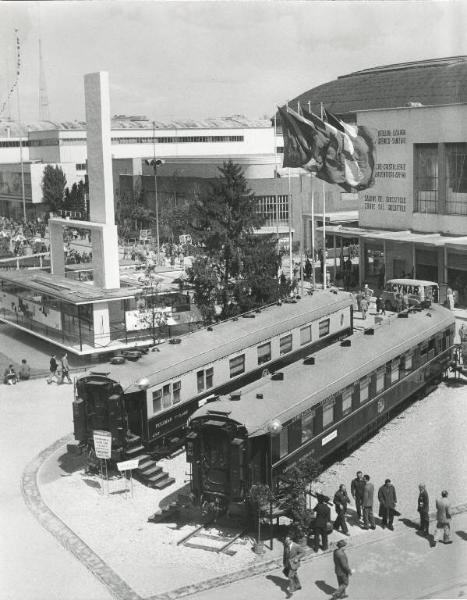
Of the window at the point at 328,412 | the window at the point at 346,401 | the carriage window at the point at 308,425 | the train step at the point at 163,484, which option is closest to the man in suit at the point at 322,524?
the carriage window at the point at 308,425

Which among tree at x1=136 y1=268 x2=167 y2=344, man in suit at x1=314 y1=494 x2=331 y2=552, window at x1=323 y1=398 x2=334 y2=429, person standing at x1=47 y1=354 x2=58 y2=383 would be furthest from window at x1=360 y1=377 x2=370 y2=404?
person standing at x1=47 y1=354 x2=58 y2=383

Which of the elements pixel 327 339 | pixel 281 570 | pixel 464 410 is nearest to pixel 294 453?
pixel 281 570

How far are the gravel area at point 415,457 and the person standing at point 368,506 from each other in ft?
3.71

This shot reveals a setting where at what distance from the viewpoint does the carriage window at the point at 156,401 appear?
22641 millimetres

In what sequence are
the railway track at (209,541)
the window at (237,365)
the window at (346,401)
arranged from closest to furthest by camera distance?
the railway track at (209,541) → the window at (346,401) → the window at (237,365)

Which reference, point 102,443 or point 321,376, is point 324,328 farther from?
point 102,443

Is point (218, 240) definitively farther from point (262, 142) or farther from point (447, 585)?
point (262, 142)

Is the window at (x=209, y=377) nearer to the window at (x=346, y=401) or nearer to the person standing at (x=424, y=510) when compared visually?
the window at (x=346, y=401)

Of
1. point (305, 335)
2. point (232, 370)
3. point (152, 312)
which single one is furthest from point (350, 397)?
point (152, 312)

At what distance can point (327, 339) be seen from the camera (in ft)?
107

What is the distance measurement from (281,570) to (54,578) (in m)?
4.49

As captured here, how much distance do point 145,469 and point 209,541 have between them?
4.18 meters

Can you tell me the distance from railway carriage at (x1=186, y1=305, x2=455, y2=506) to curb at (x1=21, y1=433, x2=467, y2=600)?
193 cm

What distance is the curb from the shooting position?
1620 cm
